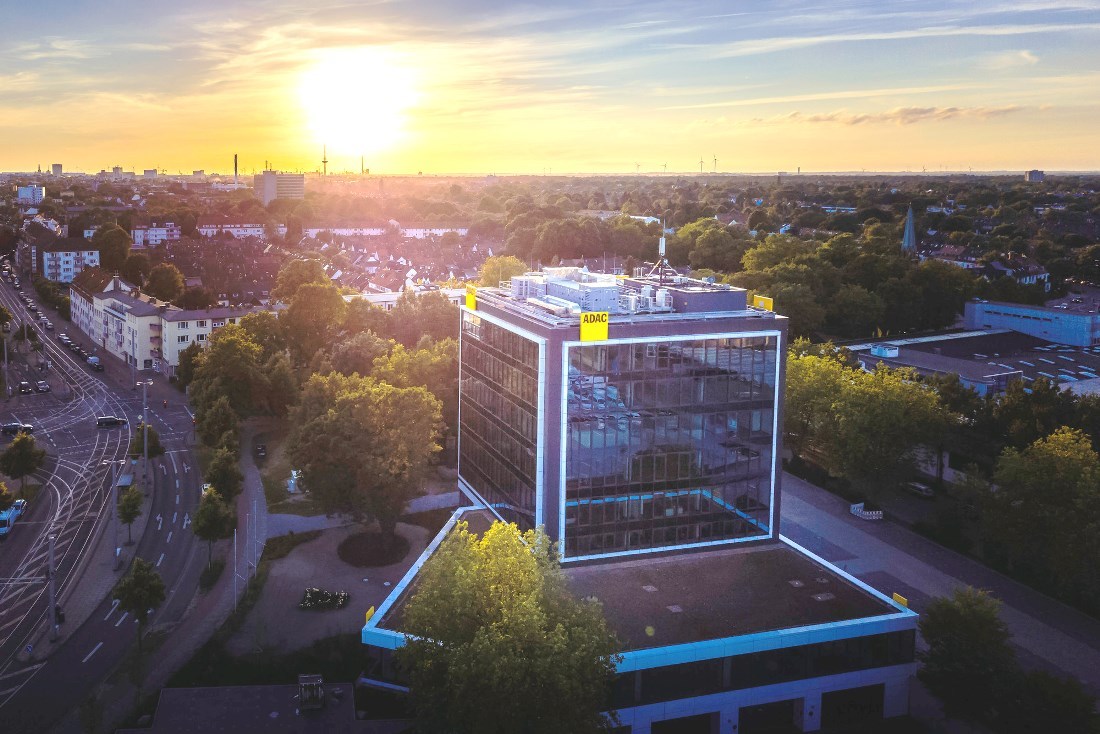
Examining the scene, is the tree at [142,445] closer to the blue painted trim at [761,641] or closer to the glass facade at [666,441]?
the glass facade at [666,441]

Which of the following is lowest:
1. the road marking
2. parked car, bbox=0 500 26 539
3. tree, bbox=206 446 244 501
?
the road marking

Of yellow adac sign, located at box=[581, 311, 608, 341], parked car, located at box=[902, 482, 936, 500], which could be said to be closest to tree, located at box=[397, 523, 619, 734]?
yellow adac sign, located at box=[581, 311, 608, 341]

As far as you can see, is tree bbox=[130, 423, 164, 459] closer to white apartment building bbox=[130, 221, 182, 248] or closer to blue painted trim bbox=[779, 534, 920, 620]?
blue painted trim bbox=[779, 534, 920, 620]

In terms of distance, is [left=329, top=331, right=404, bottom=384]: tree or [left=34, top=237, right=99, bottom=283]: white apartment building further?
A: [left=34, top=237, right=99, bottom=283]: white apartment building

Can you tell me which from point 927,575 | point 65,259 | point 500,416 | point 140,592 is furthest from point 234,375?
point 65,259

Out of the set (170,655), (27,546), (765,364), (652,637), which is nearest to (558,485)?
(652,637)

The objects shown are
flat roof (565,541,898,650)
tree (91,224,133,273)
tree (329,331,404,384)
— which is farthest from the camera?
tree (91,224,133,273)

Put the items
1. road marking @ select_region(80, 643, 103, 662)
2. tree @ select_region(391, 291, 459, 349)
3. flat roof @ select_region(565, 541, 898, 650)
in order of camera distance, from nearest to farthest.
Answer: flat roof @ select_region(565, 541, 898, 650), road marking @ select_region(80, 643, 103, 662), tree @ select_region(391, 291, 459, 349)

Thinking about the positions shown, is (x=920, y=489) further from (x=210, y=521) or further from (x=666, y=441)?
(x=210, y=521)
